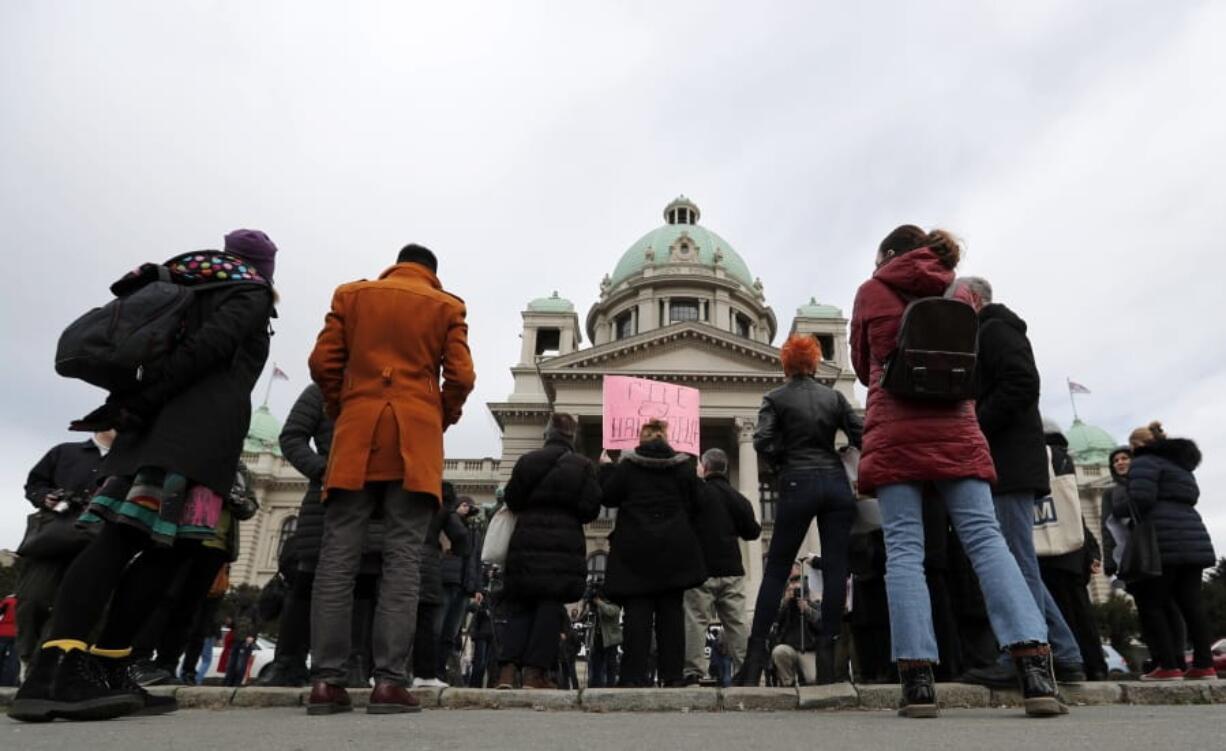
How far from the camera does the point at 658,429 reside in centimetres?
588

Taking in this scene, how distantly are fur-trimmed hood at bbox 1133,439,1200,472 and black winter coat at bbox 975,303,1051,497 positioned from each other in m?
2.55

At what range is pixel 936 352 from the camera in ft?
11.2

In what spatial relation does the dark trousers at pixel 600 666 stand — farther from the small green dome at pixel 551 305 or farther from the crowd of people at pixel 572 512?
the small green dome at pixel 551 305

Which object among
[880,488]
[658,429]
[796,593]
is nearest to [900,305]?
[880,488]

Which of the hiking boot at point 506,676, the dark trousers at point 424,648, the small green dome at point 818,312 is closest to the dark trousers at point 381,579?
the hiking boot at point 506,676

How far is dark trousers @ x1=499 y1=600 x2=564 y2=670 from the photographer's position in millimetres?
5148

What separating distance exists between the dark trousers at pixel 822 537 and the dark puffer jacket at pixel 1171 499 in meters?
2.68

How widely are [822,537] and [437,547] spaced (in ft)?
10.6

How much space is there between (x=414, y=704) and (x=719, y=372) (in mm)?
29065

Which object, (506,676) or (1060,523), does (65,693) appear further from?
(1060,523)

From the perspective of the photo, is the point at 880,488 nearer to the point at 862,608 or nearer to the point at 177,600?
the point at 862,608

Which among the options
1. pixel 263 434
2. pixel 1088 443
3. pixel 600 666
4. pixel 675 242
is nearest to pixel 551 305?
pixel 675 242

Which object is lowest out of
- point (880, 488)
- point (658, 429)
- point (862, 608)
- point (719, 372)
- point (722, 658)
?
point (722, 658)

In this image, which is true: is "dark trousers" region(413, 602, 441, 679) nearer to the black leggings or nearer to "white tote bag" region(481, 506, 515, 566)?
"white tote bag" region(481, 506, 515, 566)
